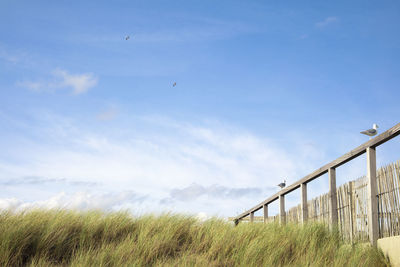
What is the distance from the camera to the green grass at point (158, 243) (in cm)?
559

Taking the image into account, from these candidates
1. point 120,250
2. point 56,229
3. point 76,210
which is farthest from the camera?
point 76,210

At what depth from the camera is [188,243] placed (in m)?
6.55

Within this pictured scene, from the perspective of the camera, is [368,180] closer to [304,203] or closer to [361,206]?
[361,206]

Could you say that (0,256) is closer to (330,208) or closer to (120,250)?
(120,250)

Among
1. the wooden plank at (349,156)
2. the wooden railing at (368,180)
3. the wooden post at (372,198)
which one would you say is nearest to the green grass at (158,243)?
the wooden post at (372,198)

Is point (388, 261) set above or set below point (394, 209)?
below

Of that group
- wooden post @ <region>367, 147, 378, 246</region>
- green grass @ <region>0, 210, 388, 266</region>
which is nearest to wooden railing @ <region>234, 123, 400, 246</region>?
wooden post @ <region>367, 147, 378, 246</region>

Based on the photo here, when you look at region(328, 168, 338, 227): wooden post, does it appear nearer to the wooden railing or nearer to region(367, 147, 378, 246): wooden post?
the wooden railing

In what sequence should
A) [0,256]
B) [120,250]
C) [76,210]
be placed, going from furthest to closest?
1. [76,210]
2. [120,250]
3. [0,256]

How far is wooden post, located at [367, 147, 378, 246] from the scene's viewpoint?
20.2 feet

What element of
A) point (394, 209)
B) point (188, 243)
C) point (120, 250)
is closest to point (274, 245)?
point (188, 243)

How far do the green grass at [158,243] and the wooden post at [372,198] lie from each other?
258mm

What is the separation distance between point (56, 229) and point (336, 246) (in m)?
4.45

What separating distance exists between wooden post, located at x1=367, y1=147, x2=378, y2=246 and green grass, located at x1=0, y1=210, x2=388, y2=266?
258 millimetres
